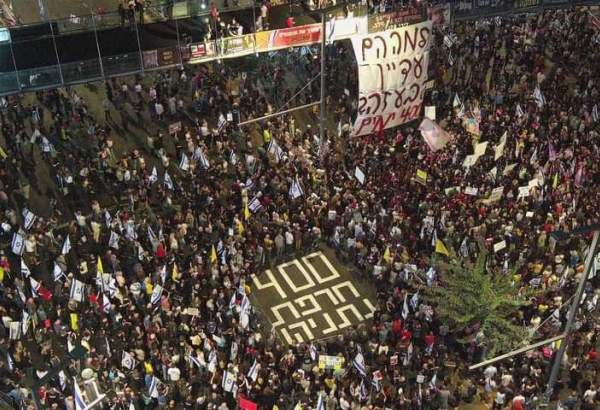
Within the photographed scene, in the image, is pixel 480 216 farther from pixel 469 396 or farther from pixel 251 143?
pixel 251 143

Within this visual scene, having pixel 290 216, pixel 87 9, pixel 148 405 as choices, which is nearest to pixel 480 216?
pixel 290 216

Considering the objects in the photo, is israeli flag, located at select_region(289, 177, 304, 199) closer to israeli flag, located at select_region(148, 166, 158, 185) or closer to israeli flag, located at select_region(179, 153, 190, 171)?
israeli flag, located at select_region(179, 153, 190, 171)

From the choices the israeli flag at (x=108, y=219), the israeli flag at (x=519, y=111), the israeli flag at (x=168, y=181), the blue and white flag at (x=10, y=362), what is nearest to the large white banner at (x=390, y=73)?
the israeli flag at (x=168, y=181)

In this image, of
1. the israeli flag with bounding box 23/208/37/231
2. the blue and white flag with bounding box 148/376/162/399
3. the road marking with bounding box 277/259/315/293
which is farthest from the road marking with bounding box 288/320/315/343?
the israeli flag with bounding box 23/208/37/231

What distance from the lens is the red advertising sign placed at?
3150 cm

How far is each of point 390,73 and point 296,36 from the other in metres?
9.50

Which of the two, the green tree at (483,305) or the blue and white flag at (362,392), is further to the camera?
the green tree at (483,305)

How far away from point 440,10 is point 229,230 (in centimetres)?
1441

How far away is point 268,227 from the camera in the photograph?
29.7m

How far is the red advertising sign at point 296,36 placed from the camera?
1240 inches

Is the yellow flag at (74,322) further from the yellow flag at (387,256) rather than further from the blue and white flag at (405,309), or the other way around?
the yellow flag at (387,256)

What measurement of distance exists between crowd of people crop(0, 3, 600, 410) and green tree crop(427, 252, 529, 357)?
589 mm

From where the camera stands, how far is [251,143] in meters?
34.3

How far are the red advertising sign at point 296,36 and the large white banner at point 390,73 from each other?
8.96m
